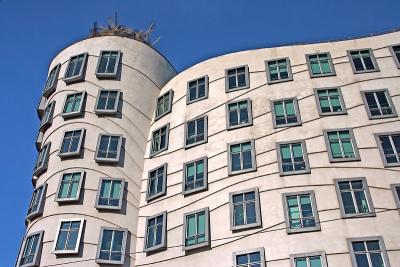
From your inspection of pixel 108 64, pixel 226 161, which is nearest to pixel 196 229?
pixel 226 161

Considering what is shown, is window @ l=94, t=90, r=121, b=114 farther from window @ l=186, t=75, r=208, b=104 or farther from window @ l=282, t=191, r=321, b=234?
window @ l=282, t=191, r=321, b=234

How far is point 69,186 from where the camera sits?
25.3m

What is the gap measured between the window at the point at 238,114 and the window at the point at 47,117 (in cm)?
1086

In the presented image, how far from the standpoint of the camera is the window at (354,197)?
21.3 metres

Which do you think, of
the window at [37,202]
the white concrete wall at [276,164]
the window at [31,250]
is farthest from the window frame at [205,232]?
the window at [37,202]

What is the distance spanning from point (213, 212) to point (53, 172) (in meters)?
9.36

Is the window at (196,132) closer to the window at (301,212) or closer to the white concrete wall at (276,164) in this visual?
Answer: the white concrete wall at (276,164)

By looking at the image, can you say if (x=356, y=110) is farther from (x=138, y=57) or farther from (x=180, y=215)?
(x=138, y=57)

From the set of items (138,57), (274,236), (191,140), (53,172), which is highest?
(138,57)

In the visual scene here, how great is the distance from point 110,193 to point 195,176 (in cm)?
466

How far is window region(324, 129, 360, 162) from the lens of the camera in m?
23.1

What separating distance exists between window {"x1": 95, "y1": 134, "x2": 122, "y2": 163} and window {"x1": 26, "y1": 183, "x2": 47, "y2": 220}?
3393mm

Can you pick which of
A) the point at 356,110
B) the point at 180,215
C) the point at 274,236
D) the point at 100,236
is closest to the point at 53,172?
the point at 100,236

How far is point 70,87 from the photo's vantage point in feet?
97.3
